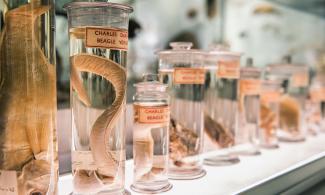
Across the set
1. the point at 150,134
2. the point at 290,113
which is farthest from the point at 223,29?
the point at 150,134

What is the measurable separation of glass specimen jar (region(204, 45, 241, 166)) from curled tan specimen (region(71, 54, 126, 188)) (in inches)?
13.1

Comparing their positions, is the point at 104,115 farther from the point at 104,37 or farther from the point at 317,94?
the point at 317,94

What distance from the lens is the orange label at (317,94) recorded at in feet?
4.21

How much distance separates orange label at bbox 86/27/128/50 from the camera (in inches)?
21.8

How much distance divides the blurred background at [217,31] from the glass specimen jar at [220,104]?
19cm

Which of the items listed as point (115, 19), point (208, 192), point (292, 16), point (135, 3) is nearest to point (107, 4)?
point (115, 19)

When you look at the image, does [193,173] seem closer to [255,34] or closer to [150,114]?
[150,114]

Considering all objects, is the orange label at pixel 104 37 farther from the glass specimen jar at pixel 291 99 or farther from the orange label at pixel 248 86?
the glass specimen jar at pixel 291 99

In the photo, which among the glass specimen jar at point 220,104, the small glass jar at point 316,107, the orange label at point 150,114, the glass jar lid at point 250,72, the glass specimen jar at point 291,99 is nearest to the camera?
the orange label at point 150,114

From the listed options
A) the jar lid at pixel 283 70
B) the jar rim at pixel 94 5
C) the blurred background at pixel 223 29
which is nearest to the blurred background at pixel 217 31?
the blurred background at pixel 223 29

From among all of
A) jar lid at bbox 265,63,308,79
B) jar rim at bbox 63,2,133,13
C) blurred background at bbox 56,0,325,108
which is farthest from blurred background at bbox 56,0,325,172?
jar rim at bbox 63,2,133,13

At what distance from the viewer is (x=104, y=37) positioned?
1.83ft

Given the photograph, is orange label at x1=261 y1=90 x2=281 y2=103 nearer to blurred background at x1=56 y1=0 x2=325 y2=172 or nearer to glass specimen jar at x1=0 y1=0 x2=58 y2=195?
blurred background at x1=56 y1=0 x2=325 y2=172

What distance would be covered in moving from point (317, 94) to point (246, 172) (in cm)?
64
